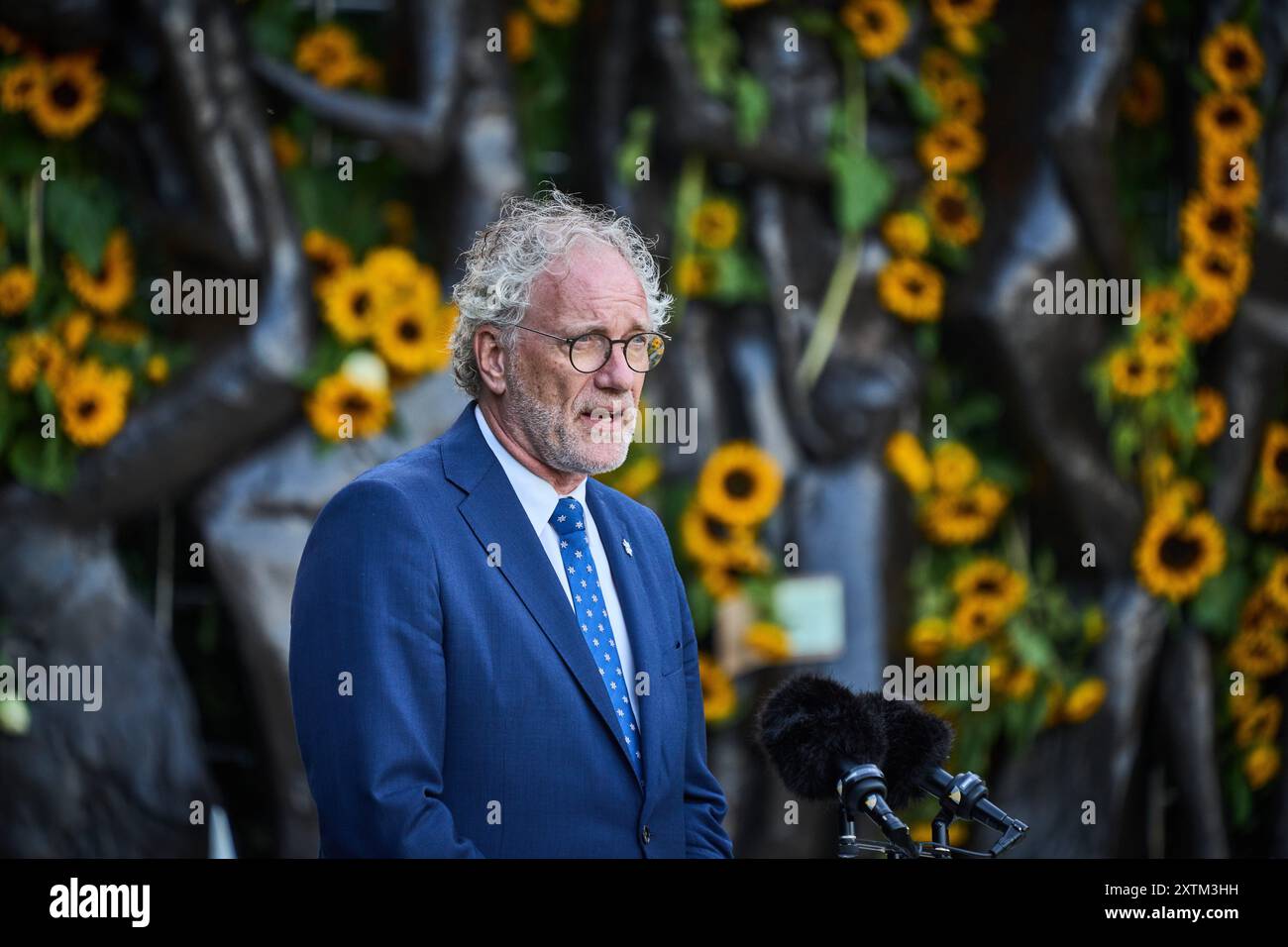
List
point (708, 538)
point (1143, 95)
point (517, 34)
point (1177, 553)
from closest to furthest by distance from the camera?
point (708, 538), point (517, 34), point (1177, 553), point (1143, 95)

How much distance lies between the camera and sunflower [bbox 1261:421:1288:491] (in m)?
4.81

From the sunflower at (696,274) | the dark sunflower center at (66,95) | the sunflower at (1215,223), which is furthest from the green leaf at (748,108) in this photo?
the dark sunflower center at (66,95)

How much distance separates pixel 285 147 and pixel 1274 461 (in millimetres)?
3393

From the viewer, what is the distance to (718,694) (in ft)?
14.1

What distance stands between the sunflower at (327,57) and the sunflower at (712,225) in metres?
1.15

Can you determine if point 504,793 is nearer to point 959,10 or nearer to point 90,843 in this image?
point 90,843

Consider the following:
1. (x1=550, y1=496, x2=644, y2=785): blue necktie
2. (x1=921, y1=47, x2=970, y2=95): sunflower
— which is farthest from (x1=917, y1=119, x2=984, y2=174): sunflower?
(x1=550, y1=496, x2=644, y2=785): blue necktie

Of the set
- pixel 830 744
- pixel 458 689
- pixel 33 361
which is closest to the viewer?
pixel 830 744

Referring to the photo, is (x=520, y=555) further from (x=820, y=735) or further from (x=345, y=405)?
(x=345, y=405)

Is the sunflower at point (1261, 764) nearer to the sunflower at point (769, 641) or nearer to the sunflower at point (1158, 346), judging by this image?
the sunflower at point (1158, 346)

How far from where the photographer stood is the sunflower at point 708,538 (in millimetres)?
4336
